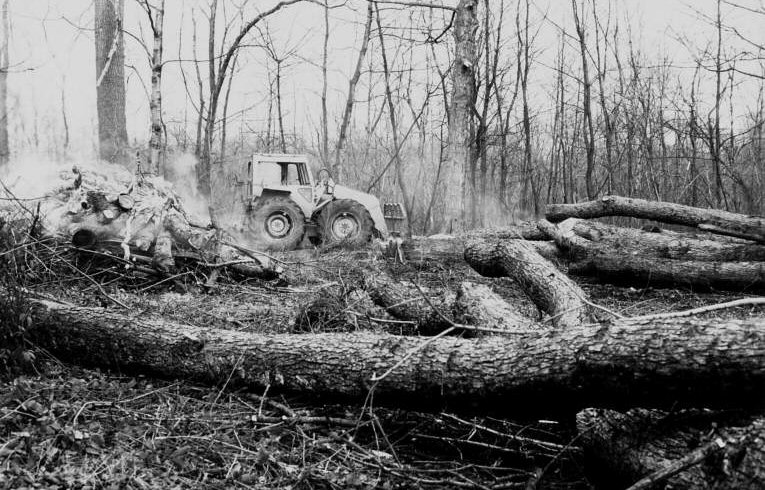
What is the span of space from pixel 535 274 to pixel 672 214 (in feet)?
15.8

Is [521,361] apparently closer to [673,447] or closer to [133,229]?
[673,447]

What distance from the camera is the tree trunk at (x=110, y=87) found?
40.9 ft

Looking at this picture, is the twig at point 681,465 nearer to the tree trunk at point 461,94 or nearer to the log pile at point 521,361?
the log pile at point 521,361

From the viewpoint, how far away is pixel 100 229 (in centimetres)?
693

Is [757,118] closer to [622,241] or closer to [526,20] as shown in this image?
[526,20]

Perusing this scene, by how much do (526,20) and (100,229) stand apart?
55.5ft

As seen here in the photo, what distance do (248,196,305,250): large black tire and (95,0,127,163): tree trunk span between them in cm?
281

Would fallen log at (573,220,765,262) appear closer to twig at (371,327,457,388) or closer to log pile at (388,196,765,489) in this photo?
A: log pile at (388,196,765,489)

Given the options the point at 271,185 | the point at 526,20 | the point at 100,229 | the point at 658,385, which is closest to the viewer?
the point at 658,385

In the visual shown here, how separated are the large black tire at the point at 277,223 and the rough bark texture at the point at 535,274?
7.18 meters

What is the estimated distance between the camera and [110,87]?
1259cm

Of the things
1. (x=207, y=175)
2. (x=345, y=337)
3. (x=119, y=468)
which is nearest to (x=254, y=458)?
(x=119, y=468)

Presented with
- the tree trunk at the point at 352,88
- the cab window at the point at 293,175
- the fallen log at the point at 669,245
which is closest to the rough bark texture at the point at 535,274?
the fallen log at the point at 669,245

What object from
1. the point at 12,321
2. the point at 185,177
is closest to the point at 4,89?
the point at 185,177
